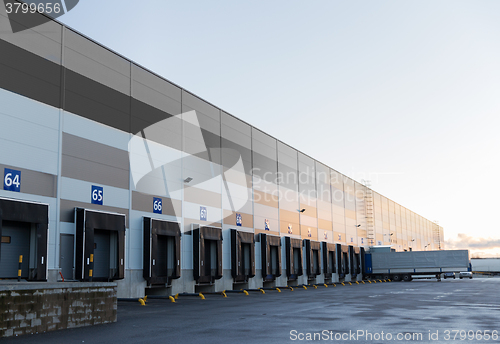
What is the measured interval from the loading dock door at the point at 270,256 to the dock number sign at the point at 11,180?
23390 millimetres

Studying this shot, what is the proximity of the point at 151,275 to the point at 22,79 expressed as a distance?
12.2 metres

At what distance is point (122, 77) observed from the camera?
2731 centimetres

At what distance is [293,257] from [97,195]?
1023 inches

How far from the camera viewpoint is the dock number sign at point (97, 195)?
79.1ft

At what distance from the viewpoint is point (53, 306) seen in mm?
12039

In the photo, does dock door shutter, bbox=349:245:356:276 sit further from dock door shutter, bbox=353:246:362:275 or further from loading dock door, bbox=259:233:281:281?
loading dock door, bbox=259:233:281:281

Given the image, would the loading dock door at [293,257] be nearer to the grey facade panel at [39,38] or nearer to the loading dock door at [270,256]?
the loading dock door at [270,256]

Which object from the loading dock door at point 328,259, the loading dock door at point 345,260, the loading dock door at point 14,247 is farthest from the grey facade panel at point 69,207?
the loading dock door at point 345,260

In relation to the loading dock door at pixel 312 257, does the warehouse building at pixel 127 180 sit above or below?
above

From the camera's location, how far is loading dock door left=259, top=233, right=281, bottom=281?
1601 inches

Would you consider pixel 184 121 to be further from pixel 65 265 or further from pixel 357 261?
pixel 357 261

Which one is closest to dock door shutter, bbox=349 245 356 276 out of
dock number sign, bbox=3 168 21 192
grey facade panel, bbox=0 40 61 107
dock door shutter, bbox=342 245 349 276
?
dock door shutter, bbox=342 245 349 276

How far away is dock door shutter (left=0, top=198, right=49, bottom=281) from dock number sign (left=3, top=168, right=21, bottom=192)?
0.58m

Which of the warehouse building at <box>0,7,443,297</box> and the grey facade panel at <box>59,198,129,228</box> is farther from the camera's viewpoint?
the grey facade panel at <box>59,198,129,228</box>
